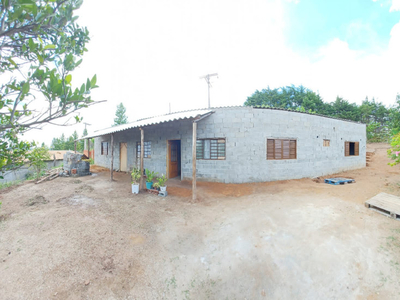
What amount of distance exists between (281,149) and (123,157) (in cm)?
1017

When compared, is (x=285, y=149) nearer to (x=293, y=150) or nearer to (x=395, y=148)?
(x=293, y=150)

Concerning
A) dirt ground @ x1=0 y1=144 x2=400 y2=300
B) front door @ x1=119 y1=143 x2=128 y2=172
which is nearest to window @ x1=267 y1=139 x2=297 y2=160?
dirt ground @ x1=0 y1=144 x2=400 y2=300

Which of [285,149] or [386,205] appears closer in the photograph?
[386,205]

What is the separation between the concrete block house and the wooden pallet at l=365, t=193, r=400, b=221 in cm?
342

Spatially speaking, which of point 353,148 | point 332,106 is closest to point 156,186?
point 353,148

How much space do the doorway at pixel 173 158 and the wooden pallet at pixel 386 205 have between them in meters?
7.84

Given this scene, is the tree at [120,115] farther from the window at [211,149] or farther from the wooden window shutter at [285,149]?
the wooden window shutter at [285,149]

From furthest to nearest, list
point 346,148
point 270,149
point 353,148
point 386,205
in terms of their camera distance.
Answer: point 353,148
point 346,148
point 270,149
point 386,205

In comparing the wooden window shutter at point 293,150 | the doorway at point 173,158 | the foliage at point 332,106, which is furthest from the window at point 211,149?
the foliage at point 332,106

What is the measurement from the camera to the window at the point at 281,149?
7945mm

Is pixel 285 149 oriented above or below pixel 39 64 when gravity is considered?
below

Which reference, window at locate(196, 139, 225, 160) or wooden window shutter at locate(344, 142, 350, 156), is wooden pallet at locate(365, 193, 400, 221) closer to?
window at locate(196, 139, 225, 160)

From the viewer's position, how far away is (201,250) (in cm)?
343

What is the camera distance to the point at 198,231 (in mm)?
4078
